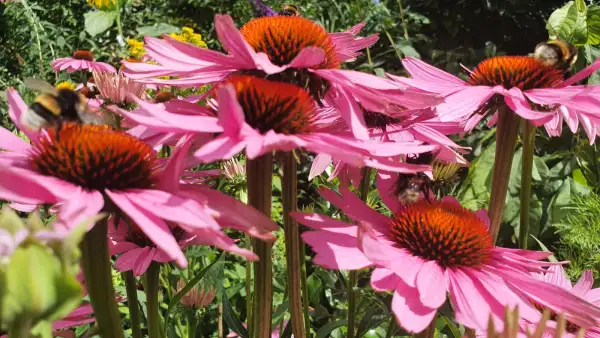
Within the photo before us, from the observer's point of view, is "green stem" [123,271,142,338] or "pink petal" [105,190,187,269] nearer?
"pink petal" [105,190,187,269]

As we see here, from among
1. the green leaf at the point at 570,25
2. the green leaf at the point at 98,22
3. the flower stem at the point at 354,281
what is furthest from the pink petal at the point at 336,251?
the green leaf at the point at 98,22

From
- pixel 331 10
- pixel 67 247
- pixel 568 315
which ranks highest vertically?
pixel 331 10

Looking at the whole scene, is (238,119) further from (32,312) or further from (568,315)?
(568,315)

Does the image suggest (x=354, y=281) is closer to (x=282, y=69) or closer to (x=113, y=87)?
(x=282, y=69)

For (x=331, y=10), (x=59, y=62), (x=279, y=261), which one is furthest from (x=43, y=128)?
(x=331, y=10)

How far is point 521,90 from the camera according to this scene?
0.66 meters

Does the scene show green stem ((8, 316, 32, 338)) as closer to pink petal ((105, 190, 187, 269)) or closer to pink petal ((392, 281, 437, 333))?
pink petal ((105, 190, 187, 269))

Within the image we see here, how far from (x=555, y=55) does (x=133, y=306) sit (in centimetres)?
58

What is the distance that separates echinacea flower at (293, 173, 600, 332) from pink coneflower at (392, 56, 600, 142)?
0.37 feet

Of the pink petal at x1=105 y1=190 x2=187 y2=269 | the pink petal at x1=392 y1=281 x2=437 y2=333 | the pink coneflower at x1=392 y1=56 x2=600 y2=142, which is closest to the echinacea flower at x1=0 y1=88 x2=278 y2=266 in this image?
the pink petal at x1=105 y1=190 x2=187 y2=269

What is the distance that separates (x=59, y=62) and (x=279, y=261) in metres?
0.87

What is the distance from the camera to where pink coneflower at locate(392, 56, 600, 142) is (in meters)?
0.58

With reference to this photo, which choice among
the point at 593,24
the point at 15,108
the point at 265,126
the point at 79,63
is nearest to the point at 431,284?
the point at 265,126

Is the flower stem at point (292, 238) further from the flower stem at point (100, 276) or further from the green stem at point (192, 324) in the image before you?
the green stem at point (192, 324)
